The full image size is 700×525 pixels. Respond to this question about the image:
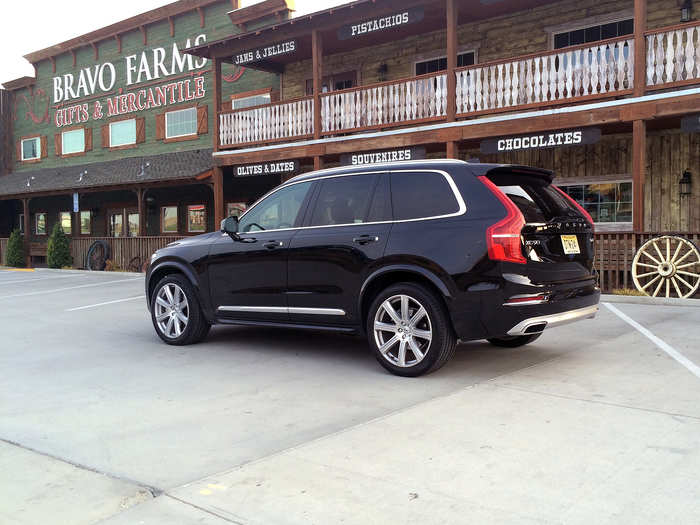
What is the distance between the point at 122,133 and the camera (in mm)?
26766

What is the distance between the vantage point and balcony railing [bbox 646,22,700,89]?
11.8 metres

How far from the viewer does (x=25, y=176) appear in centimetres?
2964

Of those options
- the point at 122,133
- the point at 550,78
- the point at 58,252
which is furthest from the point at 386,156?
the point at 122,133

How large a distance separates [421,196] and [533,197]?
979 millimetres

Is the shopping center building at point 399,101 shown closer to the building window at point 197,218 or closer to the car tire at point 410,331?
the building window at point 197,218

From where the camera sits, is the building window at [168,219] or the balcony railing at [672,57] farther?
the building window at [168,219]

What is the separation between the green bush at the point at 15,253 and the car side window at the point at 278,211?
74.0ft

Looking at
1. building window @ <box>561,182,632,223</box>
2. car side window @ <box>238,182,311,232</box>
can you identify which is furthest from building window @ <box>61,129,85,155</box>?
car side window @ <box>238,182,311,232</box>

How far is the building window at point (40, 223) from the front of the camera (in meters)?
30.6

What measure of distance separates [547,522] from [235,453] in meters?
1.80

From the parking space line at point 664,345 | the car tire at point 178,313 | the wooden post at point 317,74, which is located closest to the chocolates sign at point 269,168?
the wooden post at point 317,74

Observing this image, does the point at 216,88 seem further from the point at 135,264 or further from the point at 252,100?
the point at 135,264

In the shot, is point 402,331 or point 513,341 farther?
point 513,341

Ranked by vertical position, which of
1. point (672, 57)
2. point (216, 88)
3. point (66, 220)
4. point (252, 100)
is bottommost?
point (66, 220)
